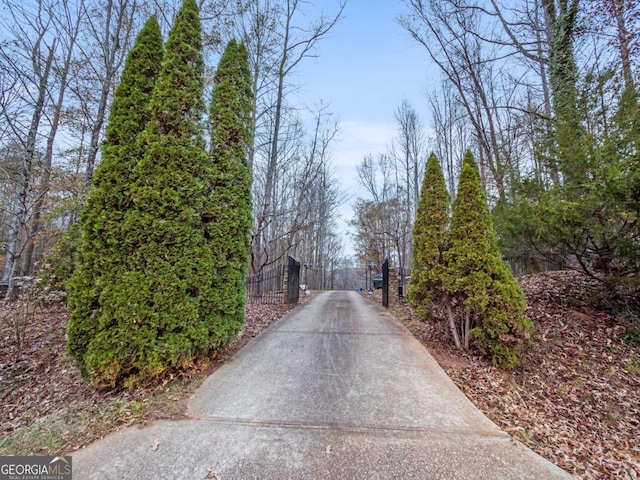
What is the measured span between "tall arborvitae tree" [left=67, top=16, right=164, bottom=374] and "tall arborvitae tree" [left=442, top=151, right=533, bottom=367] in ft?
13.6

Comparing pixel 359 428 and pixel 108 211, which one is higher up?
pixel 108 211

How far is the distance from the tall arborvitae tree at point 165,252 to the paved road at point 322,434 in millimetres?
710

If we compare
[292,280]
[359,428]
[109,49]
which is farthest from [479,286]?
[109,49]

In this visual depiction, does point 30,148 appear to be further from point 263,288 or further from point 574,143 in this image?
point 574,143

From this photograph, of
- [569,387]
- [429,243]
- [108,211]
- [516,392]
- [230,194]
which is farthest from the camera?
[429,243]

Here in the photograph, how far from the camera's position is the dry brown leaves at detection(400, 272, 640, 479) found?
6.82ft

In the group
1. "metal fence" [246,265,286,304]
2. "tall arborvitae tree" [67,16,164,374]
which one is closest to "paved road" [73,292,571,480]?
"tall arborvitae tree" [67,16,164,374]

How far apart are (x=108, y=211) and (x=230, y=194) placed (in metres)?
1.30

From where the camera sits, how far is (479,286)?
141 inches

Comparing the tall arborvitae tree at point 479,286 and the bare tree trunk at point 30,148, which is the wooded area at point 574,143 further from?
the bare tree trunk at point 30,148

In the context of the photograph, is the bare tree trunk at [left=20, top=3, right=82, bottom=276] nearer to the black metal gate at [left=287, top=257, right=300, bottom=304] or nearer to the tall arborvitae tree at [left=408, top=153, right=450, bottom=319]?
the black metal gate at [left=287, top=257, right=300, bottom=304]

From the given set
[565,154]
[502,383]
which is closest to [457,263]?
[502,383]

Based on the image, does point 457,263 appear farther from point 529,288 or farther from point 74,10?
point 74,10
